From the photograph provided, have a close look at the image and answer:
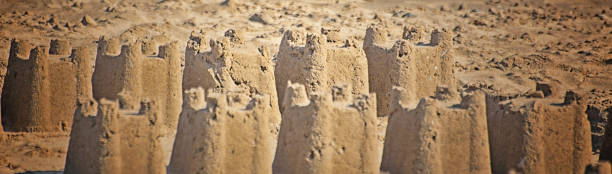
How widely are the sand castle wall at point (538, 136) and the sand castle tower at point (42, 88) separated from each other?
6661 mm

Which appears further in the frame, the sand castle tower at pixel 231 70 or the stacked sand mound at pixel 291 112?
the sand castle tower at pixel 231 70

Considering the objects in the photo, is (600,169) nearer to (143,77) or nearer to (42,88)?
(143,77)

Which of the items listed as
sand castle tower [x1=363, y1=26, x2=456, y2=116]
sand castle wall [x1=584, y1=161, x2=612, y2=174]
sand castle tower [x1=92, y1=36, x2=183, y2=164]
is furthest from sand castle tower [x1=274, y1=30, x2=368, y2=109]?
sand castle wall [x1=584, y1=161, x2=612, y2=174]

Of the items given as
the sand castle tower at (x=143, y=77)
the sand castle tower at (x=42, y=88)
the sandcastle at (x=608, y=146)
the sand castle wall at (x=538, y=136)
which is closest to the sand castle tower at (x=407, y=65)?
the sand castle wall at (x=538, y=136)

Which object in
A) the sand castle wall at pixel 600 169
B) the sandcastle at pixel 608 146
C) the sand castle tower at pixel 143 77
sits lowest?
the sandcastle at pixel 608 146

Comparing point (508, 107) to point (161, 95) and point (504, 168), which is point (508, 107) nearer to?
point (504, 168)

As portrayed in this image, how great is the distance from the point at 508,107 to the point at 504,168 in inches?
33.0

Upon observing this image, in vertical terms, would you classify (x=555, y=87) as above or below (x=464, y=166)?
above

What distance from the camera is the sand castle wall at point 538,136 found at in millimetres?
11109

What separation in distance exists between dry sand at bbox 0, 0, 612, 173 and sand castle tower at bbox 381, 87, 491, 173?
8120 millimetres

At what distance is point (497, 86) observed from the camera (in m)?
20.6

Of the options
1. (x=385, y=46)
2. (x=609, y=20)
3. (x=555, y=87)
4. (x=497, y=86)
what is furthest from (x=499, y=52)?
(x=555, y=87)

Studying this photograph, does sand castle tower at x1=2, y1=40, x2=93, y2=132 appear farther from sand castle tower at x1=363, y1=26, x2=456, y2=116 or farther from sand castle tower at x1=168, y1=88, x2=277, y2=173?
sand castle tower at x1=363, y1=26, x2=456, y2=116

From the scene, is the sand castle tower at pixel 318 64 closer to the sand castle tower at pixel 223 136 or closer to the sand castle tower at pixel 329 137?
the sand castle tower at pixel 329 137
